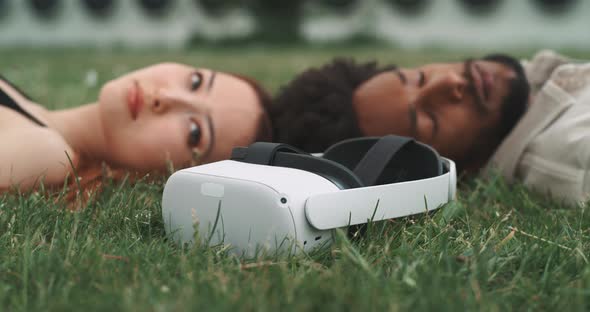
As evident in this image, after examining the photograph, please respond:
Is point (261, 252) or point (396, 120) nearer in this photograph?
point (261, 252)

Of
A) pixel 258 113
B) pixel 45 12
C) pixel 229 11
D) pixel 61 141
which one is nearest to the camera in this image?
pixel 61 141

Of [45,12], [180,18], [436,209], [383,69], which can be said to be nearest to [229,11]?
[180,18]

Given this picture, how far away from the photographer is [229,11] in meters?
16.9

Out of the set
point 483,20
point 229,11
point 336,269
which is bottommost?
point 483,20

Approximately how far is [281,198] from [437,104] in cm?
143

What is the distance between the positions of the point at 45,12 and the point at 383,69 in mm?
19014

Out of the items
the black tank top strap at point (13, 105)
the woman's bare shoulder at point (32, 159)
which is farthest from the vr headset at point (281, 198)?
the black tank top strap at point (13, 105)

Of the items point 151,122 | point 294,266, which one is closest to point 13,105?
point 151,122

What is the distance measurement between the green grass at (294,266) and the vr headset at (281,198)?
5 cm

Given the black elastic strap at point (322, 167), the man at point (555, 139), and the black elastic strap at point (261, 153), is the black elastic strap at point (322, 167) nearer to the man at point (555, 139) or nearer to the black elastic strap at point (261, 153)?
the black elastic strap at point (261, 153)

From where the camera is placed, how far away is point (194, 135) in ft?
8.56

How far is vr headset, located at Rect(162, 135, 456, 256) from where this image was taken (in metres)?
1.66

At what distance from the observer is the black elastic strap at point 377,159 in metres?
1.89

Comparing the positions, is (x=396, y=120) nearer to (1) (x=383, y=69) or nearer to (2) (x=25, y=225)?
(1) (x=383, y=69)
